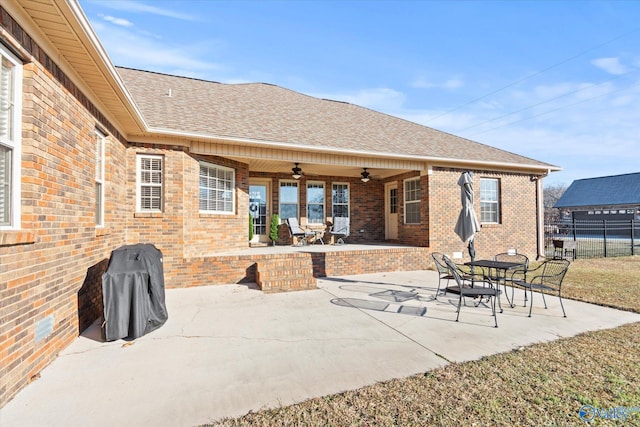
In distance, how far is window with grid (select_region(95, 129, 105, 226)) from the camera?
530cm

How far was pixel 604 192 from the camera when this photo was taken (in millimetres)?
32812

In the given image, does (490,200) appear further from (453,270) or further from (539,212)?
(453,270)

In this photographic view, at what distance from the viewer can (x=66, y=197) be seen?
3.80 m

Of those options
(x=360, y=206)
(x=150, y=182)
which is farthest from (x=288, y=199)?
(x=150, y=182)

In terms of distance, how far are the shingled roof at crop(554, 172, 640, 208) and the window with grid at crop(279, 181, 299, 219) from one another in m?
35.4

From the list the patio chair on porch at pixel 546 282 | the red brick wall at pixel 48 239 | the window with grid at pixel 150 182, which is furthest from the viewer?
the window with grid at pixel 150 182

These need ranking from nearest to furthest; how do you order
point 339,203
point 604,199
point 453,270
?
point 453,270 → point 339,203 → point 604,199

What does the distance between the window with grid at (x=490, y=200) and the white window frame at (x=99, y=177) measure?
1139 centimetres

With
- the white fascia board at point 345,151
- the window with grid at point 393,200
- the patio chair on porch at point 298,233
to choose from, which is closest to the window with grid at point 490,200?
the white fascia board at point 345,151

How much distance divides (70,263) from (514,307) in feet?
23.1

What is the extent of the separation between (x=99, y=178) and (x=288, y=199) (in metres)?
6.89

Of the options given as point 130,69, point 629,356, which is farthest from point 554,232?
point 130,69

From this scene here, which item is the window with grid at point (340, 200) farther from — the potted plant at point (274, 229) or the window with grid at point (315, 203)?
the potted plant at point (274, 229)

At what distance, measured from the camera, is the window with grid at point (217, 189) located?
8.20 metres
